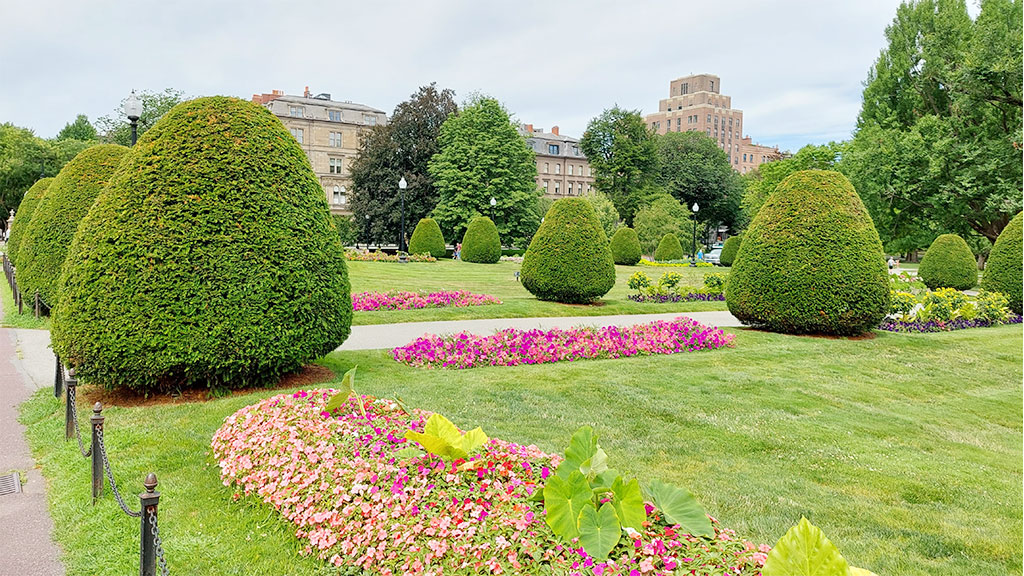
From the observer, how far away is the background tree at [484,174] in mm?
46406

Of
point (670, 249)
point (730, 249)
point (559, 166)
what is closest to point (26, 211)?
point (730, 249)

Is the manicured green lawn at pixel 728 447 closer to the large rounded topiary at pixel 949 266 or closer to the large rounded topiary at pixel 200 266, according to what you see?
the large rounded topiary at pixel 200 266

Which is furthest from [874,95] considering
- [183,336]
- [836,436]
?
[183,336]

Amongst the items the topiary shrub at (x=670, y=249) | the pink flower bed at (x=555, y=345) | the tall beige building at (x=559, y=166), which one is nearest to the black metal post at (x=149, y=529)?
the pink flower bed at (x=555, y=345)

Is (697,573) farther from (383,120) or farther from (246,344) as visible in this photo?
(383,120)

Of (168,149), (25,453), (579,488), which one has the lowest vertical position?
(25,453)

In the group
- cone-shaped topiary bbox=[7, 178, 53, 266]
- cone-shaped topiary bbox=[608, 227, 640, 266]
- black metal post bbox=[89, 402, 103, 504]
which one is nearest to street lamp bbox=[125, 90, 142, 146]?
black metal post bbox=[89, 402, 103, 504]

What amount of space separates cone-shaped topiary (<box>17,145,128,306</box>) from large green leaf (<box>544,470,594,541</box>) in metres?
12.5

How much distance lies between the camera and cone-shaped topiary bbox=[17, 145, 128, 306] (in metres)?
12.6

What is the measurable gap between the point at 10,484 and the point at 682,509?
485 centimetres

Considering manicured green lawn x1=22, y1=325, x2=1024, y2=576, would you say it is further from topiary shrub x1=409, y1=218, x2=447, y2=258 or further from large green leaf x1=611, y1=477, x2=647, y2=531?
topiary shrub x1=409, y1=218, x2=447, y2=258

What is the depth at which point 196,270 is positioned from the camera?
6496mm

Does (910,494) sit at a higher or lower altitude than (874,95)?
lower

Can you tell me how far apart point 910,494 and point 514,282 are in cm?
1872
